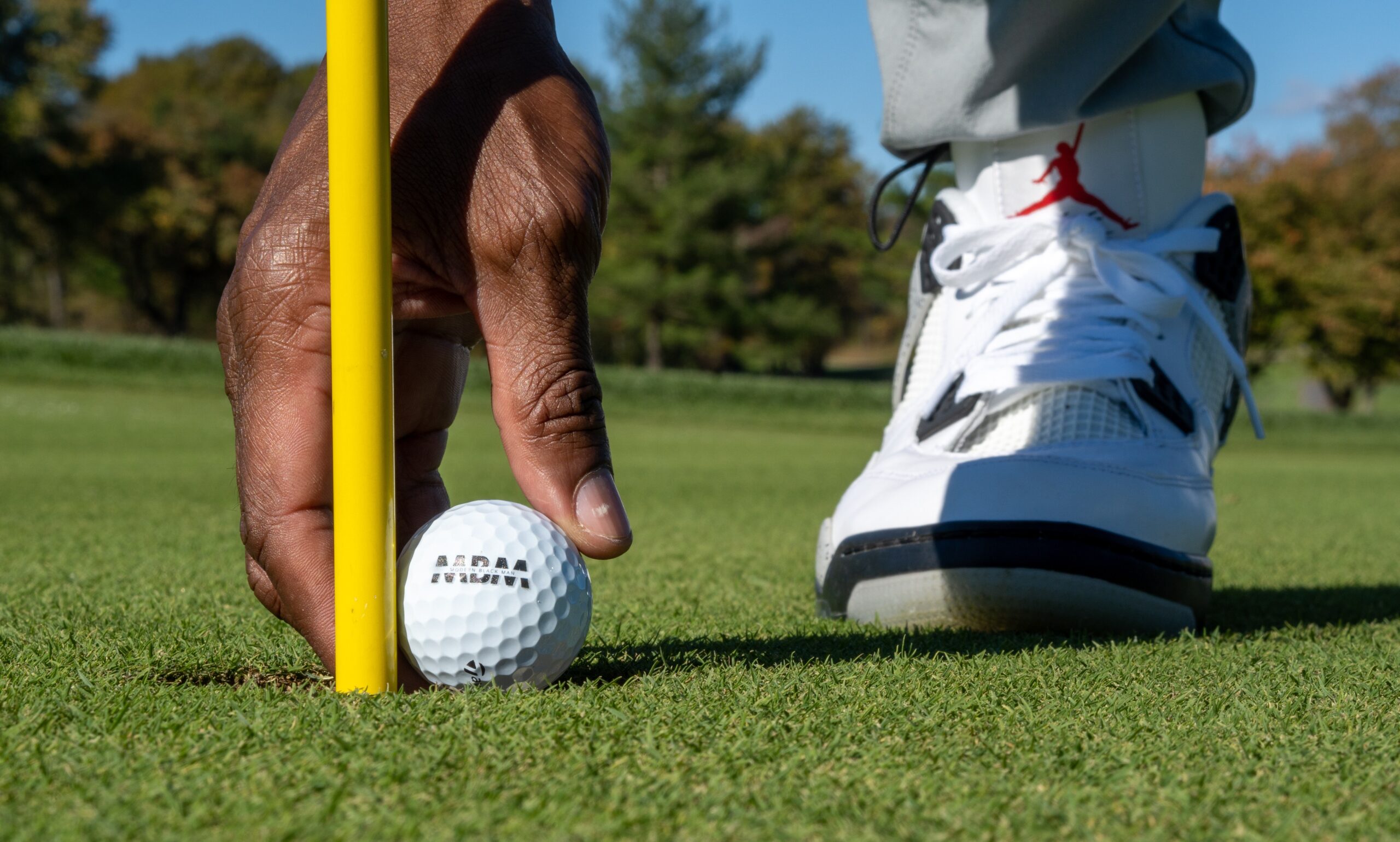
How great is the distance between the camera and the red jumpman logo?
244cm

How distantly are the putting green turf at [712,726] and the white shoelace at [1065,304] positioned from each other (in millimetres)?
576

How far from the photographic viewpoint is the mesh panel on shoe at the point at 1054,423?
86.5 inches

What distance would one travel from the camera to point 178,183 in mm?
33969

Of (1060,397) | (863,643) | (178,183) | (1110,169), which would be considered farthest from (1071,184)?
(178,183)

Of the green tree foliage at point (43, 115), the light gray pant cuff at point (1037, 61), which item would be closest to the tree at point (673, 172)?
the green tree foliage at point (43, 115)

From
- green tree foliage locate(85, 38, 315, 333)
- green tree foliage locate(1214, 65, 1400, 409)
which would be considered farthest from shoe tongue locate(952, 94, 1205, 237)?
green tree foliage locate(85, 38, 315, 333)

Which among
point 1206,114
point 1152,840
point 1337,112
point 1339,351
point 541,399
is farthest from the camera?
point 1337,112

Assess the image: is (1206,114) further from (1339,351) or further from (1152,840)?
(1339,351)

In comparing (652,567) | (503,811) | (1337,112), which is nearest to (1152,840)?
(503,811)

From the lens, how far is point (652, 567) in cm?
304

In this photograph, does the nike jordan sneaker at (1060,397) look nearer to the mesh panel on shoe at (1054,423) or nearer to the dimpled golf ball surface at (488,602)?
the mesh panel on shoe at (1054,423)

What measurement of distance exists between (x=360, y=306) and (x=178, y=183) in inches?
1453

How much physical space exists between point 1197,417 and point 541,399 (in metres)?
1.63

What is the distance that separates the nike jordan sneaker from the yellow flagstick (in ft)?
3.56
